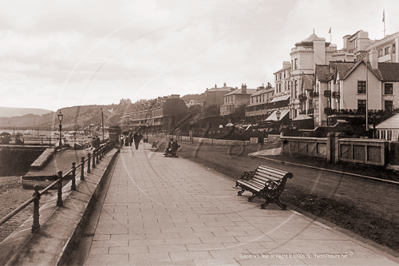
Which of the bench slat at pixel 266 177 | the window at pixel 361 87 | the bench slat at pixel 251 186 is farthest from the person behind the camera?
the window at pixel 361 87

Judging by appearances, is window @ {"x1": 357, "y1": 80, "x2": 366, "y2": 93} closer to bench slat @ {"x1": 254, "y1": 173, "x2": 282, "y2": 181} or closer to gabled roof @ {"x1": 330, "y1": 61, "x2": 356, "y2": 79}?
gabled roof @ {"x1": 330, "y1": 61, "x2": 356, "y2": 79}

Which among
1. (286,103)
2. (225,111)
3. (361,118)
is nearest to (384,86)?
(361,118)

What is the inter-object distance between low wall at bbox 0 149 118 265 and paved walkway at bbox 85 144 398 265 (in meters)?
→ 0.42

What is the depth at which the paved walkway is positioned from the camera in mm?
4887

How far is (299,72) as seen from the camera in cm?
5672

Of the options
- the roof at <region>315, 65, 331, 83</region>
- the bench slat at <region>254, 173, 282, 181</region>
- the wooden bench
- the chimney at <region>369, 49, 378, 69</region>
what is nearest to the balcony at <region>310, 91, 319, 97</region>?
the roof at <region>315, 65, 331, 83</region>

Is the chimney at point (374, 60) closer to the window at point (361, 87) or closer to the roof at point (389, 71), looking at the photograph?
the roof at point (389, 71)

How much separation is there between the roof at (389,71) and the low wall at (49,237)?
43461 millimetres

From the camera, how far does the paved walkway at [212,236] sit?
4887 mm

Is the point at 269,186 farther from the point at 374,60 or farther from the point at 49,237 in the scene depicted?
the point at 374,60

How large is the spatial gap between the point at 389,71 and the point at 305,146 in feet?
87.3

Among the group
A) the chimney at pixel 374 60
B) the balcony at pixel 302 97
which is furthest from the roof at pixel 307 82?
the chimney at pixel 374 60

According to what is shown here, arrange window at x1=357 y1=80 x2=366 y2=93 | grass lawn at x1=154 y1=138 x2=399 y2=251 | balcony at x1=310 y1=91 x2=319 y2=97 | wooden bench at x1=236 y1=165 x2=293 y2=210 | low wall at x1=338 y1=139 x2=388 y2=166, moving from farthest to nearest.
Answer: balcony at x1=310 y1=91 x2=319 y2=97, window at x1=357 y1=80 x2=366 y2=93, low wall at x1=338 y1=139 x2=388 y2=166, wooden bench at x1=236 y1=165 x2=293 y2=210, grass lawn at x1=154 y1=138 x2=399 y2=251

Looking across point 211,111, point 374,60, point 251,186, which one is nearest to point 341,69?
point 374,60
